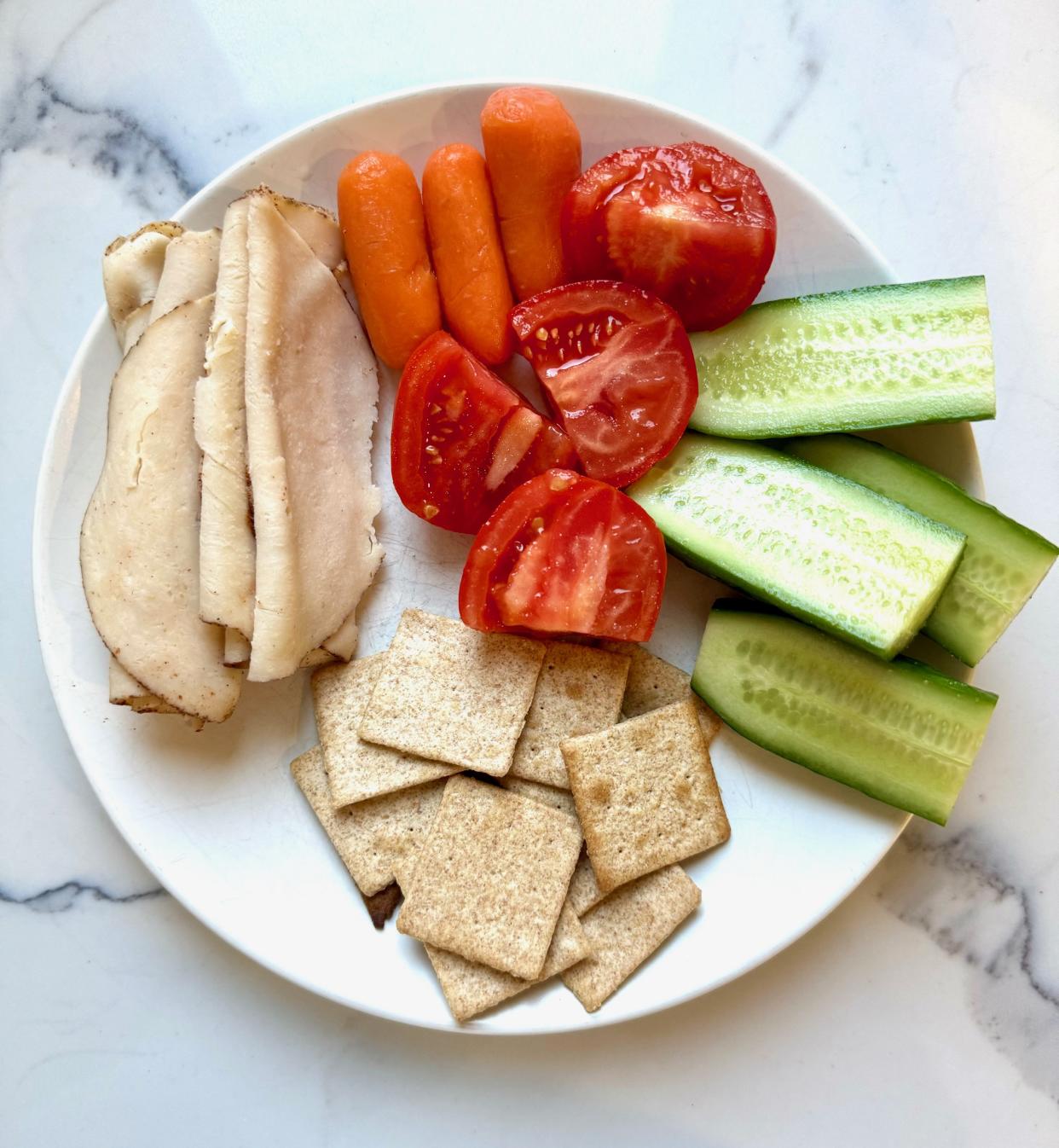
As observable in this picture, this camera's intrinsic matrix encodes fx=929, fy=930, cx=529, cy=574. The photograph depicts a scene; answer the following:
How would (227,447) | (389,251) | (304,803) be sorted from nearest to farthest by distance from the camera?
(227,447)
(389,251)
(304,803)

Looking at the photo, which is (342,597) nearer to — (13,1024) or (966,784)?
(13,1024)

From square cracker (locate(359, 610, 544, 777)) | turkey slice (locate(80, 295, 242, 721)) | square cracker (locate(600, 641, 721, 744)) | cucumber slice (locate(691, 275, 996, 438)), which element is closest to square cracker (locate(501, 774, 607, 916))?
square cracker (locate(359, 610, 544, 777))

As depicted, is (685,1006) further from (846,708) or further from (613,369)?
(613,369)

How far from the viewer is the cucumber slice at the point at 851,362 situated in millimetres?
1937

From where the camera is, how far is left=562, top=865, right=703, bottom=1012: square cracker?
2004 millimetres

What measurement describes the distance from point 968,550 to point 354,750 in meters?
1.39

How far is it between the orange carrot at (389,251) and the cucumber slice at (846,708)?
94cm

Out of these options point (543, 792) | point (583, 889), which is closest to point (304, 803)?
point (543, 792)

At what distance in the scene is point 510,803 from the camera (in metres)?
2.04

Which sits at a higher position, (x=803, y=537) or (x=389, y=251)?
(x=389, y=251)

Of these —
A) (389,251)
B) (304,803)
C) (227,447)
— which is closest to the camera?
(227,447)

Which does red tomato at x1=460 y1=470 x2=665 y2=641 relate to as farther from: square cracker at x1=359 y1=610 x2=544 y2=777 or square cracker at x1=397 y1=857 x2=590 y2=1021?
square cracker at x1=397 y1=857 x2=590 y2=1021

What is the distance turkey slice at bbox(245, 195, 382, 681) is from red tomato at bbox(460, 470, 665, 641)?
314 mm

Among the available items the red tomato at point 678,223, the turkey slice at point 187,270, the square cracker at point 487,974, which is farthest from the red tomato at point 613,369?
the square cracker at point 487,974
